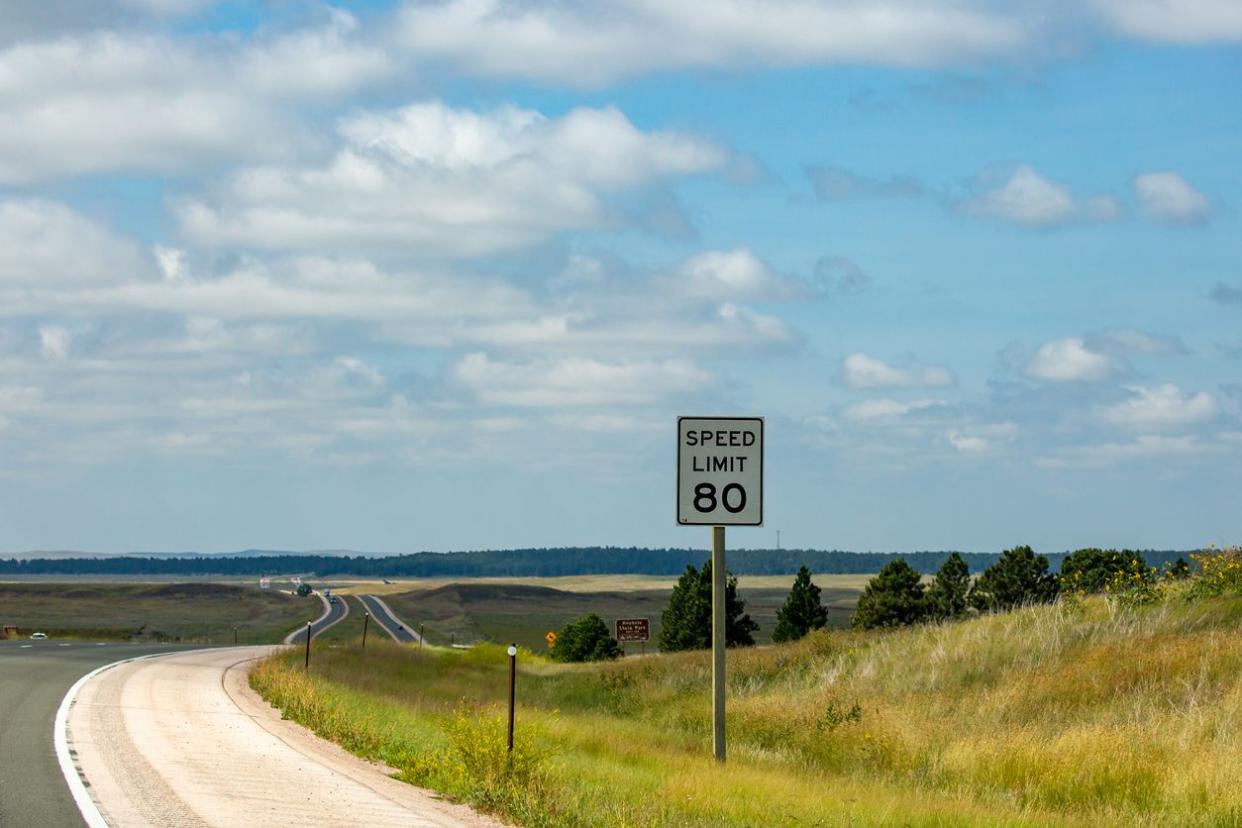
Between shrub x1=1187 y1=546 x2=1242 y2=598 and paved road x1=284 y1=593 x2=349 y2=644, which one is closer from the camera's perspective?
shrub x1=1187 y1=546 x2=1242 y2=598

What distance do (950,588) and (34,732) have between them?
7344 cm

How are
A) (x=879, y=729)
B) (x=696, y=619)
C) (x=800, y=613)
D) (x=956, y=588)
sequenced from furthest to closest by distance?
1. (x=800, y=613)
2. (x=696, y=619)
3. (x=956, y=588)
4. (x=879, y=729)

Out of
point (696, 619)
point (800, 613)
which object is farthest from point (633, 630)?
point (800, 613)

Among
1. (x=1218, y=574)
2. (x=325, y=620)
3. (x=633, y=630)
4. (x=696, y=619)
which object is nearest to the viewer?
(x=1218, y=574)

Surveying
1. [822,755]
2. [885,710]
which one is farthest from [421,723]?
[885,710]

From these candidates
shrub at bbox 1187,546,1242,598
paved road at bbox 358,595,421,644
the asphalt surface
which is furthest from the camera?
paved road at bbox 358,595,421,644

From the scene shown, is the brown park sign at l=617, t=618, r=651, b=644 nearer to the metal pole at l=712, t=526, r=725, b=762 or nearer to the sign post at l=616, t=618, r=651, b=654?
the sign post at l=616, t=618, r=651, b=654

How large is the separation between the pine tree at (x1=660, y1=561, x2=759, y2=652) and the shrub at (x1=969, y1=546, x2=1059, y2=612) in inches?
540

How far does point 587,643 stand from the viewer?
9369cm

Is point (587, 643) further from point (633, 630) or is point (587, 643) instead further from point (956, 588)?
point (633, 630)

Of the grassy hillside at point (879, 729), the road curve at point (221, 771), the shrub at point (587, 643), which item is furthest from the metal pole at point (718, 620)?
the shrub at point (587, 643)

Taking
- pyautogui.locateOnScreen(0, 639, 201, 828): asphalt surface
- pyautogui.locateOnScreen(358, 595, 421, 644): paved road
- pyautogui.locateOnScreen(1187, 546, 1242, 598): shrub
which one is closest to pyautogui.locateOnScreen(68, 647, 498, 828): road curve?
pyautogui.locateOnScreen(0, 639, 201, 828): asphalt surface

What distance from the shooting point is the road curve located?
13500 mm

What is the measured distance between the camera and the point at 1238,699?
21.4 metres
